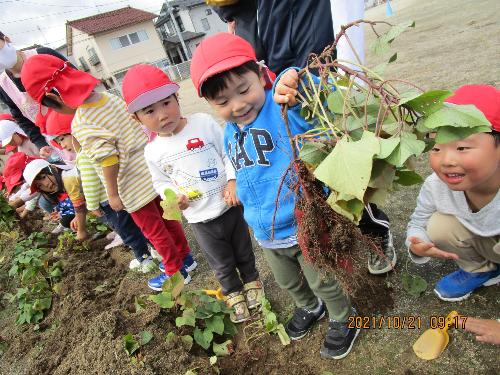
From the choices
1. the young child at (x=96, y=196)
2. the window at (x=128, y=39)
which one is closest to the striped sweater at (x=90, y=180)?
the young child at (x=96, y=196)

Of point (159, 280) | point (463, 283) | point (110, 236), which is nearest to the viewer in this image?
point (463, 283)

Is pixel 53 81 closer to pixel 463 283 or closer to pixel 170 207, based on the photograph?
pixel 170 207

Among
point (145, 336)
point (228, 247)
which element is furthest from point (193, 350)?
point (228, 247)

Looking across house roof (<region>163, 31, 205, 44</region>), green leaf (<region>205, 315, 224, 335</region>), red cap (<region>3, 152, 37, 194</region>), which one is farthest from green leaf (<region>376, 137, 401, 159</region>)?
house roof (<region>163, 31, 205, 44</region>)

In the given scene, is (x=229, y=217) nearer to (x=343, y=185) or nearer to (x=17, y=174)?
(x=343, y=185)

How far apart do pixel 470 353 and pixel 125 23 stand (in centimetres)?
3403

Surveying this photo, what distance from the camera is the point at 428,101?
85 centimetres

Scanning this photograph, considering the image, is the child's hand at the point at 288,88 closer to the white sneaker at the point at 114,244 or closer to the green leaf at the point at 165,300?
the green leaf at the point at 165,300

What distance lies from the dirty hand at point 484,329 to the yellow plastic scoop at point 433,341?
7 centimetres

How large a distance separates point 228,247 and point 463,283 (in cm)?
140

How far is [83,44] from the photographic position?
32719 mm

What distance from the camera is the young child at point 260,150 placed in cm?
135

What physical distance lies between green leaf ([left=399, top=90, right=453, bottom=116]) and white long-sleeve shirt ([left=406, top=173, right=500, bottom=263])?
3.09 feet

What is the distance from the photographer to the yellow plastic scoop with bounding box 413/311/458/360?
1607 mm
